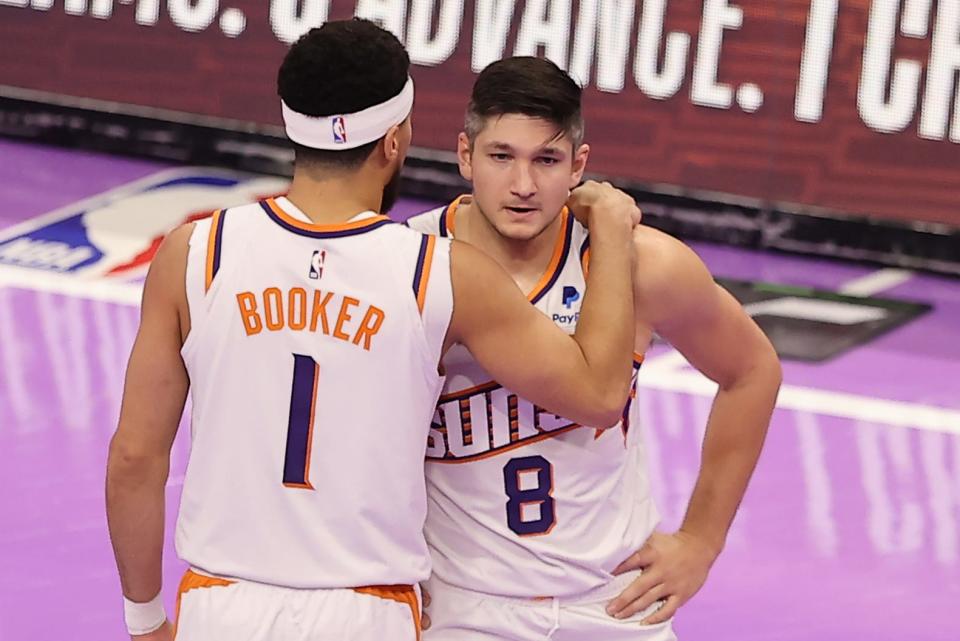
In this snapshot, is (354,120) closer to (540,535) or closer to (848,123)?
(540,535)

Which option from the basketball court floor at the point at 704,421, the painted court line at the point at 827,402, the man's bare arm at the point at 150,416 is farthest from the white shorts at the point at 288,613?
the painted court line at the point at 827,402

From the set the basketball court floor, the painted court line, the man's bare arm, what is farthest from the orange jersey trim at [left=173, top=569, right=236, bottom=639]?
the painted court line

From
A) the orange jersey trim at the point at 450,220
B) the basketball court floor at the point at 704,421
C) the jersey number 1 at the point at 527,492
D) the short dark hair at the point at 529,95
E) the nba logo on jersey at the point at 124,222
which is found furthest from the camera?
the nba logo on jersey at the point at 124,222

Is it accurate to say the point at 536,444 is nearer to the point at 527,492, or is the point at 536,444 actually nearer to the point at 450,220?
the point at 527,492

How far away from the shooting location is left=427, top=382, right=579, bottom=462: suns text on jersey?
3658 millimetres

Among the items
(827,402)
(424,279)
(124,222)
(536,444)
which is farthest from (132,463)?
(124,222)

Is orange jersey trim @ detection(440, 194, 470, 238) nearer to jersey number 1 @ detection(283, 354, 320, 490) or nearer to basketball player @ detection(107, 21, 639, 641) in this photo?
basketball player @ detection(107, 21, 639, 641)

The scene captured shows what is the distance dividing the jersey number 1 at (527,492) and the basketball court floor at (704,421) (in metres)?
2.27

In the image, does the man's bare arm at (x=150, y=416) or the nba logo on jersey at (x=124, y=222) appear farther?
the nba logo on jersey at (x=124, y=222)

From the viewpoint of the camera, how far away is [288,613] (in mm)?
3414

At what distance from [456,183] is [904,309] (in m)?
2.44

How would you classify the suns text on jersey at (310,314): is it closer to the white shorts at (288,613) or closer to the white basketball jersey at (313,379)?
the white basketball jersey at (313,379)

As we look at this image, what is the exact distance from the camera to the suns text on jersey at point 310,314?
10.9 ft

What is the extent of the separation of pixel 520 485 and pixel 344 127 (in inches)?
30.4
